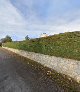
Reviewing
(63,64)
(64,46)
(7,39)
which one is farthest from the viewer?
(7,39)

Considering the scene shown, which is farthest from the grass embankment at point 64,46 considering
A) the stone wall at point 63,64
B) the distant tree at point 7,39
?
the distant tree at point 7,39

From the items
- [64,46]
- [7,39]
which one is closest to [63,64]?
[64,46]

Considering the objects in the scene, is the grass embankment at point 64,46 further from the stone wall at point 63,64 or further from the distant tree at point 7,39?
the distant tree at point 7,39

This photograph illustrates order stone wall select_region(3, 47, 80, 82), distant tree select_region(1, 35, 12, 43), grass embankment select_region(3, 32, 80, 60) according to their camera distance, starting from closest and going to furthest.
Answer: stone wall select_region(3, 47, 80, 82) → grass embankment select_region(3, 32, 80, 60) → distant tree select_region(1, 35, 12, 43)

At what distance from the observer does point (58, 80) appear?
1466 centimetres

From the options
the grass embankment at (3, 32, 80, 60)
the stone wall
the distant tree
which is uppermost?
the distant tree

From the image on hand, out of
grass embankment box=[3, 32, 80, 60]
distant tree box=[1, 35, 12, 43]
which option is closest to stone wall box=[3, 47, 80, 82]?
grass embankment box=[3, 32, 80, 60]

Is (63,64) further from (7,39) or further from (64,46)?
(7,39)

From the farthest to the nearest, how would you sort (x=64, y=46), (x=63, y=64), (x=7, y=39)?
(x=7, y=39) < (x=64, y=46) < (x=63, y=64)

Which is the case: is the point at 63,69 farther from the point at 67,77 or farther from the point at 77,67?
the point at 77,67

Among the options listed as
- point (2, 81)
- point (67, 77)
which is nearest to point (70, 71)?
point (67, 77)

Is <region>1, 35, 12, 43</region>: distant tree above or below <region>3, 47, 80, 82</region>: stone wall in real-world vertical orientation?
above

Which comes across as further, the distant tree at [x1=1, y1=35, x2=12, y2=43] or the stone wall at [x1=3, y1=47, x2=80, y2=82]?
the distant tree at [x1=1, y1=35, x2=12, y2=43]

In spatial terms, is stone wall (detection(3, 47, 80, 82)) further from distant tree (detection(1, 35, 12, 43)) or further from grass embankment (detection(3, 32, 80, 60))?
distant tree (detection(1, 35, 12, 43))
